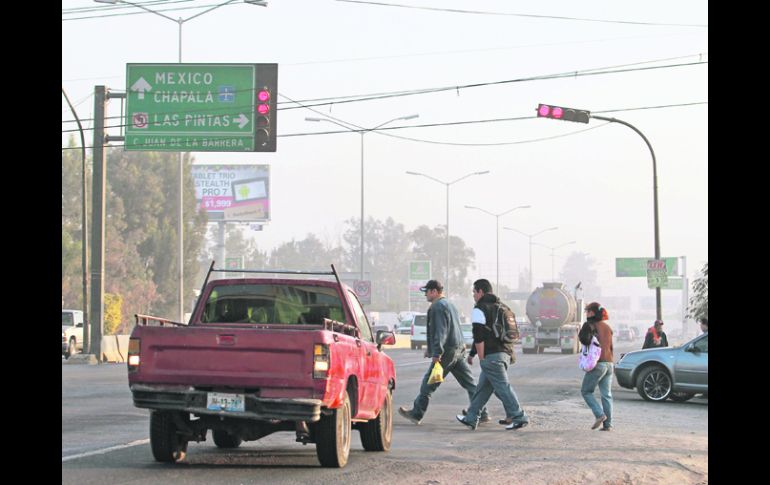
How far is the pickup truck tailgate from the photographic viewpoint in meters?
11.2

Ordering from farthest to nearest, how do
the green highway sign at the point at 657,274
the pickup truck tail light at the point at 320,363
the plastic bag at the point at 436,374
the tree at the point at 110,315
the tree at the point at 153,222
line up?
the tree at the point at 153,222 → the tree at the point at 110,315 → the green highway sign at the point at 657,274 → the plastic bag at the point at 436,374 → the pickup truck tail light at the point at 320,363

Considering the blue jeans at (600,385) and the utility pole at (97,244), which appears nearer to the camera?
the blue jeans at (600,385)

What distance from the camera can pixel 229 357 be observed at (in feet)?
37.2

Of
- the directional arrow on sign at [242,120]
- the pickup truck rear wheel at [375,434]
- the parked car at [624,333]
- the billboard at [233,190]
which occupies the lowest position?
the parked car at [624,333]

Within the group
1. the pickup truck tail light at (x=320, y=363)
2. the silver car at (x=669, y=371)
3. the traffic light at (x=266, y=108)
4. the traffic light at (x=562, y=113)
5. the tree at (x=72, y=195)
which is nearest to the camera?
the pickup truck tail light at (x=320, y=363)

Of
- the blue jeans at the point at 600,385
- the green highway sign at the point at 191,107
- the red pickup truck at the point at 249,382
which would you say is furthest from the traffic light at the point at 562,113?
the red pickup truck at the point at 249,382

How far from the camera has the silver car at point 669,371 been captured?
23969mm

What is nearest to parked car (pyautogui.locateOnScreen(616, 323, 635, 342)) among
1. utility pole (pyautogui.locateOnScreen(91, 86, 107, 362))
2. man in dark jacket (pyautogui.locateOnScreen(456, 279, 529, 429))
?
utility pole (pyautogui.locateOnScreen(91, 86, 107, 362))

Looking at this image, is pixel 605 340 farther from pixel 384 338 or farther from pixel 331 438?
pixel 331 438

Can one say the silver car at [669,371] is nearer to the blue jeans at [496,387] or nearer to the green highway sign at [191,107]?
the blue jeans at [496,387]

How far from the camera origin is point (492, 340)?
53.7ft

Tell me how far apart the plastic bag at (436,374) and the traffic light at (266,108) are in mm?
13838

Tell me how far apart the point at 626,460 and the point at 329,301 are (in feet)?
11.5

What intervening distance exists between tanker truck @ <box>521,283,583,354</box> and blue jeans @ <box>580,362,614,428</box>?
142ft
